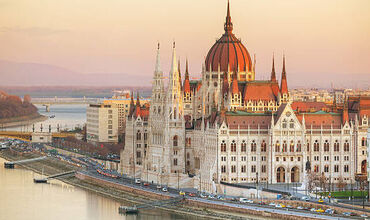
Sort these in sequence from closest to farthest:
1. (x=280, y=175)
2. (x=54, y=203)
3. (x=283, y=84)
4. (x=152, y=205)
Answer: (x=152, y=205)
(x=54, y=203)
(x=280, y=175)
(x=283, y=84)

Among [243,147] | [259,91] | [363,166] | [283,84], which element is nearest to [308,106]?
[283,84]

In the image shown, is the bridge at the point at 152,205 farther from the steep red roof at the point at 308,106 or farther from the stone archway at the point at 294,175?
the steep red roof at the point at 308,106

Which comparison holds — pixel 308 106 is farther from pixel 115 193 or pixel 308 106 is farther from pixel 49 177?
A: pixel 49 177

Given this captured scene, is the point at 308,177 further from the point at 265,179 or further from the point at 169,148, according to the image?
the point at 169,148

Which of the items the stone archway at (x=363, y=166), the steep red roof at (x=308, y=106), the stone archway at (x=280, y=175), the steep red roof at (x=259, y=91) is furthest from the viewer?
the steep red roof at (x=259, y=91)

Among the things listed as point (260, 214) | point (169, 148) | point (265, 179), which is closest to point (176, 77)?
point (169, 148)

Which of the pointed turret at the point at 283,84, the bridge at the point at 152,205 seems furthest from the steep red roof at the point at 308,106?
the bridge at the point at 152,205

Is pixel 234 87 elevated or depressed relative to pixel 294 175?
elevated
